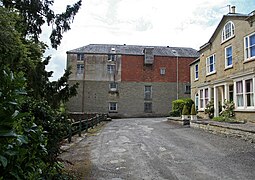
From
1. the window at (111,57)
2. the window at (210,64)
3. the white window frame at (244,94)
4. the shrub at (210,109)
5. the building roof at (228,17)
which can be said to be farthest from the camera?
the window at (111,57)

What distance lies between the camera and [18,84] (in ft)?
7.93

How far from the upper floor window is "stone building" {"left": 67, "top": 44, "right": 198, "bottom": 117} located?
A: 19473 mm

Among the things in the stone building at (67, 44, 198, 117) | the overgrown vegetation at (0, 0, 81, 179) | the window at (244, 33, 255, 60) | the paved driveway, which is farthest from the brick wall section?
the paved driveway

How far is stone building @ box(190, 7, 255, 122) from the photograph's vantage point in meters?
15.3

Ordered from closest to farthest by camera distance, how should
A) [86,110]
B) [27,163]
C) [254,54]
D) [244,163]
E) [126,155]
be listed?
[27,163] → [244,163] → [126,155] → [254,54] → [86,110]

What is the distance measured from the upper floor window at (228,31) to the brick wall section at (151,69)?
19.7 meters

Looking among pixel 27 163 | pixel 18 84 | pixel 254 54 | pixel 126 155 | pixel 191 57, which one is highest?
pixel 191 57

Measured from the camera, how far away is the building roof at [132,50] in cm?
3844

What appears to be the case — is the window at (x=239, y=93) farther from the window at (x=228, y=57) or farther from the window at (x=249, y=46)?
the window at (x=228, y=57)

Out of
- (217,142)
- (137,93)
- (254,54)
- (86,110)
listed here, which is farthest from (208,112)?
(86,110)

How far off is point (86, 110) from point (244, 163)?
30832mm

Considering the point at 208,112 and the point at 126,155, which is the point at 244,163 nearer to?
the point at 126,155

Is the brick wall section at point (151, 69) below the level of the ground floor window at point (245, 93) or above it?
above

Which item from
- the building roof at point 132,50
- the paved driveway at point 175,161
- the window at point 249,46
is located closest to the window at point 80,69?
the building roof at point 132,50
